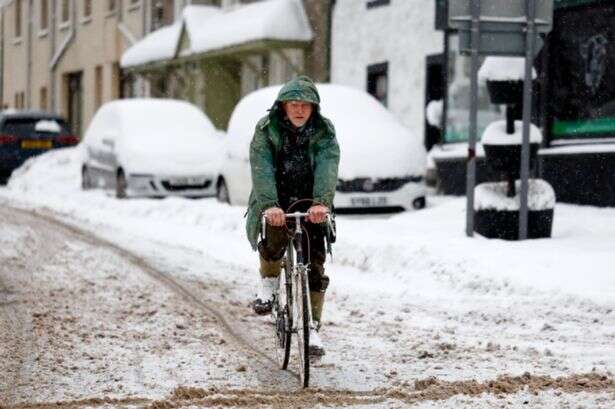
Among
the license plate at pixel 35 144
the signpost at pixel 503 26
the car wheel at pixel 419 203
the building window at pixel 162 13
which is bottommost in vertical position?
the car wheel at pixel 419 203

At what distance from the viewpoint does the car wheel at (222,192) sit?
18.8m

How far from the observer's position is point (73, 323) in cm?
844

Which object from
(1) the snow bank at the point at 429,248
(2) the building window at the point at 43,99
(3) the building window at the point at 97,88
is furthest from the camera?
(2) the building window at the point at 43,99

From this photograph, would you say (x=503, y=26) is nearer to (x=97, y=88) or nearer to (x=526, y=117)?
(x=526, y=117)

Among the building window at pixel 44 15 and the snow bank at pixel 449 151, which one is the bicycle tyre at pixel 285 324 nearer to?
the snow bank at pixel 449 151

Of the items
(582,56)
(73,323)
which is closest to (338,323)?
(73,323)

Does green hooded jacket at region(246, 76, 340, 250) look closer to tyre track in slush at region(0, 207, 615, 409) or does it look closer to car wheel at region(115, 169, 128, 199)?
tyre track in slush at region(0, 207, 615, 409)

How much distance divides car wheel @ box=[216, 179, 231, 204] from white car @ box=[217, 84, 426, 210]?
0.48 m

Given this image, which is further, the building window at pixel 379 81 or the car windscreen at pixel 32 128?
the car windscreen at pixel 32 128

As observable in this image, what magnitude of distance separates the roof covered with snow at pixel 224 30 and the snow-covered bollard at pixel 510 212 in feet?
44.9

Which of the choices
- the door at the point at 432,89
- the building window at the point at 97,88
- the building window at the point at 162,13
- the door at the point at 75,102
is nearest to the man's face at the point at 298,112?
the door at the point at 432,89

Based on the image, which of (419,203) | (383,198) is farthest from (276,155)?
(419,203)

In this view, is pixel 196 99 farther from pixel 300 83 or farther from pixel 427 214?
pixel 300 83

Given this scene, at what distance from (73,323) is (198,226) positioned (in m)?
7.91
